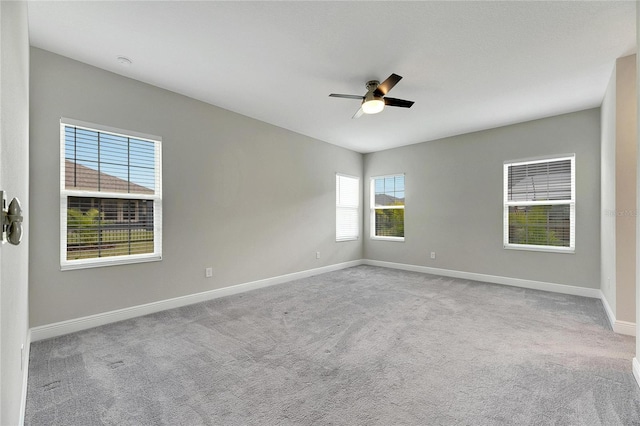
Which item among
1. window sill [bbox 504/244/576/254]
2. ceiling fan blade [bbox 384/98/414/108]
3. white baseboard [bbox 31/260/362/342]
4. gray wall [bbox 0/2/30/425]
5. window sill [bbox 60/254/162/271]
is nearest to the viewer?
gray wall [bbox 0/2/30/425]

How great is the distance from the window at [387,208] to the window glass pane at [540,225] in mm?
2103

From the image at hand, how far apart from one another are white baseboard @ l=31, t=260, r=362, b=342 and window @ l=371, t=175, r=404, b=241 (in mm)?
2578

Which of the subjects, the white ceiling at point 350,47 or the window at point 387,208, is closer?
the white ceiling at point 350,47

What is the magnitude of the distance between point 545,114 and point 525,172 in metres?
0.92

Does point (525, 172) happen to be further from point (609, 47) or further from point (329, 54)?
point (329, 54)

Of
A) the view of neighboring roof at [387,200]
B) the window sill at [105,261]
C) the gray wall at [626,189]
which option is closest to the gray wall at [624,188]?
the gray wall at [626,189]

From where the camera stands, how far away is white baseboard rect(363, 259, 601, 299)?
4.21 meters

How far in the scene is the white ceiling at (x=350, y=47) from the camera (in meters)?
2.24

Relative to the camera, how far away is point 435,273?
18.8ft

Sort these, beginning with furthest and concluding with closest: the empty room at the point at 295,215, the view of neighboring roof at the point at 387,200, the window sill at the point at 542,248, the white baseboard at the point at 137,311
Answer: the view of neighboring roof at the point at 387,200 → the window sill at the point at 542,248 → the white baseboard at the point at 137,311 → the empty room at the point at 295,215

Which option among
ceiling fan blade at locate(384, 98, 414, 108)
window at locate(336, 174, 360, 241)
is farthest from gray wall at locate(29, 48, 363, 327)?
ceiling fan blade at locate(384, 98, 414, 108)

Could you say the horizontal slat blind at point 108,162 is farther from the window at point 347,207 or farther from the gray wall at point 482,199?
the gray wall at point 482,199

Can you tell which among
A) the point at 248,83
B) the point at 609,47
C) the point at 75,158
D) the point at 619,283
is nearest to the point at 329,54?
the point at 248,83

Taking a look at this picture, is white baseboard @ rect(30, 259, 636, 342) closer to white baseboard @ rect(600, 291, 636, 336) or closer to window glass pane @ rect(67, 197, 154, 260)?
white baseboard @ rect(600, 291, 636, 336)
